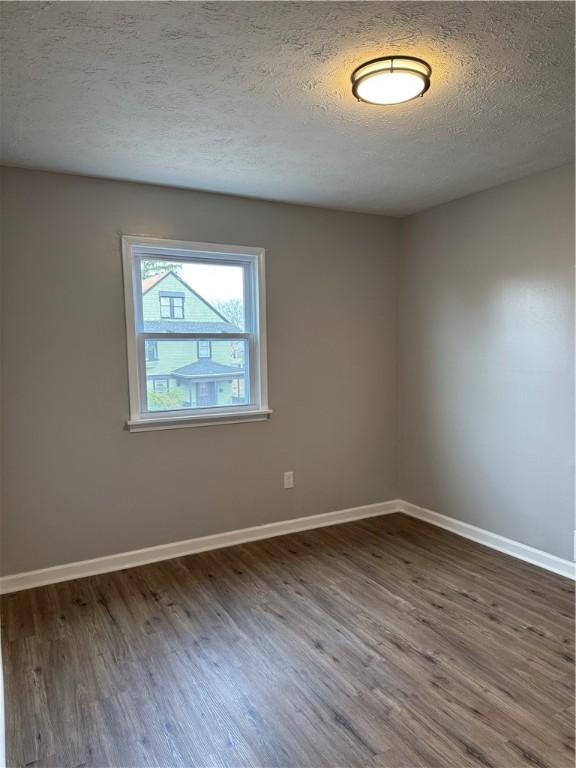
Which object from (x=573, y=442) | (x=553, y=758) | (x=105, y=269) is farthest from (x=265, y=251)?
(x=553, y=758)

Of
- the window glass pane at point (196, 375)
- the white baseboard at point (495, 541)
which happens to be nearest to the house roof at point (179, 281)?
the window glass pane at point (196, 375)

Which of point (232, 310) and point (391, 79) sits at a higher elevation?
point (391, 79)

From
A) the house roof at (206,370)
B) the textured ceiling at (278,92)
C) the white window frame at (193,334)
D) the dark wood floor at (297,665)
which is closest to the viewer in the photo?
the textured ceiling at (278,92)

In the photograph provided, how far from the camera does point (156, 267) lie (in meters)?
3.35

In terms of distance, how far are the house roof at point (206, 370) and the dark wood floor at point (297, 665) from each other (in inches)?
50.7

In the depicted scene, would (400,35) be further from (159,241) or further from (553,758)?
(553,758)

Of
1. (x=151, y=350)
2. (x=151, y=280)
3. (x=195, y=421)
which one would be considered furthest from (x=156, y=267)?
(x=195, y=421)

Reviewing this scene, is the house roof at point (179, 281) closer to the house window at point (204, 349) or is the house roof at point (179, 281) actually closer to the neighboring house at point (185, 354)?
the neighboring house at point (185, 354)

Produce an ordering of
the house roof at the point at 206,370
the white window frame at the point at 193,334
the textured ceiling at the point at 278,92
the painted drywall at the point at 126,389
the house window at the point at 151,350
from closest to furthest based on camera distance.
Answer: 1. the textured ceiling at the point at 278,92
2. the painted drywall at the point at 126,389
3. the white window frame at the point at 193,334
4. the house window at the point at 151,350
5. the house roof at the point at 206,370

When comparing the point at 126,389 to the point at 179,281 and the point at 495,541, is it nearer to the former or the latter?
the point at 179,281

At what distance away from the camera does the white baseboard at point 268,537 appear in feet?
9.91

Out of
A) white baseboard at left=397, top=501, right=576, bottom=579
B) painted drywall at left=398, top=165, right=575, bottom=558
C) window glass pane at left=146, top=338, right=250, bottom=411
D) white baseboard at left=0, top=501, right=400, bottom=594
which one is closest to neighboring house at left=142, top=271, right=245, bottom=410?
window glass pane at left=146, top=338, right=250, bottom=411

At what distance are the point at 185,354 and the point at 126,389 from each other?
475 mm

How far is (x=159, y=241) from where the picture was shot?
128 inches
